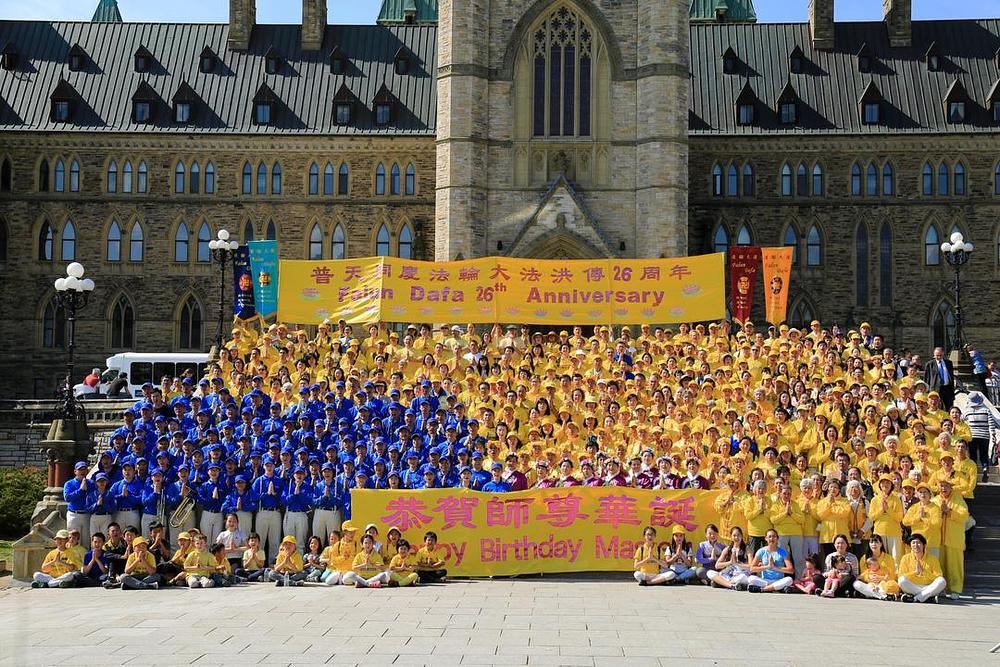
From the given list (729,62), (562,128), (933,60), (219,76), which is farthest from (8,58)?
(933,60)

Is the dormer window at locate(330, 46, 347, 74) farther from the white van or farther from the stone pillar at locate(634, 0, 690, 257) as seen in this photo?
the stone pillar at locate(634, 0, 690, 257)

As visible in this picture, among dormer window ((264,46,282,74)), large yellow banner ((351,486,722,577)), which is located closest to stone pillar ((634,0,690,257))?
dormer window ((264,46,282,74))

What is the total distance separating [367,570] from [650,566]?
389 cm

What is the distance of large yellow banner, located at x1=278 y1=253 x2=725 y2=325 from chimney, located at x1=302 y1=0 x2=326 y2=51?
2450 centimetres

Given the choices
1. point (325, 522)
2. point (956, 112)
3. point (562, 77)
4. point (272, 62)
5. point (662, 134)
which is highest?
point (272, 62)

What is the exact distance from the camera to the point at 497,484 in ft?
55.7

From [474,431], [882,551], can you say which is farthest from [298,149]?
[882,551]

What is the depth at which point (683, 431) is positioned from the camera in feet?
60.3

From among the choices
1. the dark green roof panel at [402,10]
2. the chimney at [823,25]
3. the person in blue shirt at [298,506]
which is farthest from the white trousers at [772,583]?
the dark green roof panel at [402,10]

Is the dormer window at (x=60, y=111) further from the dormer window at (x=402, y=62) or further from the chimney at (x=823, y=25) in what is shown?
the chimney at (x=823, y=25)

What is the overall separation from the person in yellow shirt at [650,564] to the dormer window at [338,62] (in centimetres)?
3566

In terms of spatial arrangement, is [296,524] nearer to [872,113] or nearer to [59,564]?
[59,564]

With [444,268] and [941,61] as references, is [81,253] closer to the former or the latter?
[444,268]

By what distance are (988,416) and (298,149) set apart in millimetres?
30601
